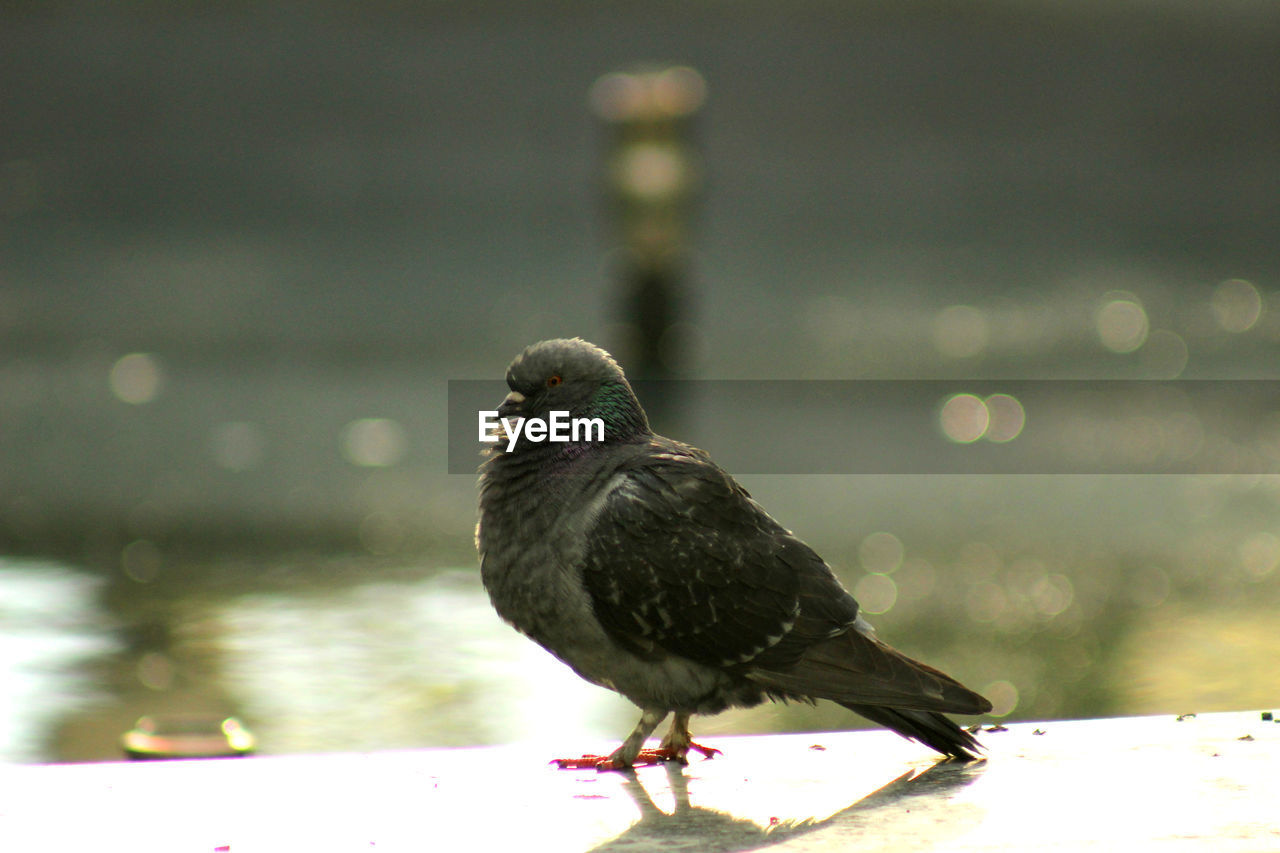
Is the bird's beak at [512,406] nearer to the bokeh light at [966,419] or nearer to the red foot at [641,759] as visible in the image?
the red foot at [641,759]

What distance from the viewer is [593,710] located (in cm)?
765

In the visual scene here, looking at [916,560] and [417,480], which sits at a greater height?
[417,480]

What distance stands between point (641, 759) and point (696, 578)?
2.51ft

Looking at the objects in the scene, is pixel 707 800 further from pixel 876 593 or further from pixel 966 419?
pixel 966 419

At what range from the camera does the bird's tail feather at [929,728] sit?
4234mm

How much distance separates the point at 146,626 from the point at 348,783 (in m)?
6.06

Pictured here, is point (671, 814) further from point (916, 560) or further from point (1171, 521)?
point (1171, 521)

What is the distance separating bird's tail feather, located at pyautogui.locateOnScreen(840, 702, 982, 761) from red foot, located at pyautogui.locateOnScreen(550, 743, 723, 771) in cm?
60

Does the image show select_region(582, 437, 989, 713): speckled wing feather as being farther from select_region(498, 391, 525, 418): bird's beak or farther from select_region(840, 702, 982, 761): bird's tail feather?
select_region(498, 391, 525, 418): bird's beak

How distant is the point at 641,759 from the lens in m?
4.47

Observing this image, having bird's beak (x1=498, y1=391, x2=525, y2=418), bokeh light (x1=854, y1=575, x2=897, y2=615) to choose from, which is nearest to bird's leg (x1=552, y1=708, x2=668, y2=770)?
bird's beak (x1=498, y1=391, x2=525, y2=418)

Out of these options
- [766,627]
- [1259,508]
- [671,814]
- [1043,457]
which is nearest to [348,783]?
[671,814]

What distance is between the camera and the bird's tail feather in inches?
167

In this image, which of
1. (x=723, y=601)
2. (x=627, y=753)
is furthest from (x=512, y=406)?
(x=627, y=753)
